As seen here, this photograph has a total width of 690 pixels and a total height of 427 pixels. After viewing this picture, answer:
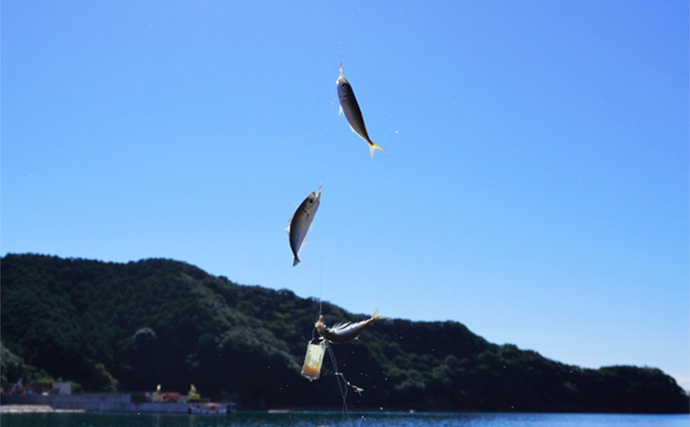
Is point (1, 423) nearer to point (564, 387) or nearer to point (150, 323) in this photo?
point (150, 323)

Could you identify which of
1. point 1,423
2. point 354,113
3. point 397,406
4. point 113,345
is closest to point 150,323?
point 113,345

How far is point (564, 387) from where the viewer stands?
298 ft

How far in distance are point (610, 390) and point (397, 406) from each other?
31.8 metres

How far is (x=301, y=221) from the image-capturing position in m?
6.59

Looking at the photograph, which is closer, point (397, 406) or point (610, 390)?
point (397, 406)

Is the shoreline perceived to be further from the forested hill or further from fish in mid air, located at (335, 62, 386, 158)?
fish in mid air, located at (335, 62, 386, 158)

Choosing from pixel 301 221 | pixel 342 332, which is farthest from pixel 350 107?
pixel 342 332

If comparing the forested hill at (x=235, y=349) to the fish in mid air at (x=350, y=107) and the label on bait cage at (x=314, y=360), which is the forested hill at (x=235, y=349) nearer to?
the label on bait cage at (x=314, y=360)

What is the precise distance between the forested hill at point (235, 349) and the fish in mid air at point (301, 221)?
58524 millimetres

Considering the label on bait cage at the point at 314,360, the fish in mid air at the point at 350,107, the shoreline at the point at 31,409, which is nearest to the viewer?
the fish in mid air at the point at 350,107

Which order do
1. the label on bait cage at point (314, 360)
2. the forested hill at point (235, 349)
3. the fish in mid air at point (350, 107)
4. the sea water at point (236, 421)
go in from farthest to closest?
the forested hill at point (235, 349) → the sea water at point (236, 421) → the label on bait cage at point (314, 360) → the fish in mid air at point (350, 107)

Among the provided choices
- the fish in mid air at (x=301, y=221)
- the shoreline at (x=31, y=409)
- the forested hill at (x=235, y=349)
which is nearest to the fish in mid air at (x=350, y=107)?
the fish in mid air at (x=301, y=221)

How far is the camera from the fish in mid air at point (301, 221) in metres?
6.56

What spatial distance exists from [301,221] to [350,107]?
110 cm
